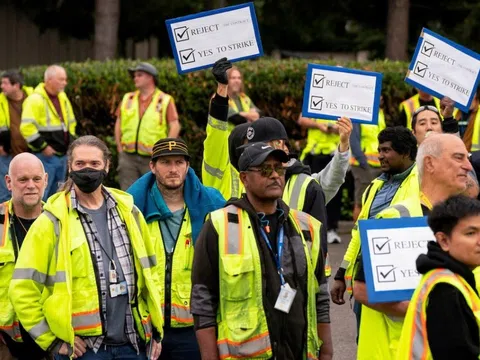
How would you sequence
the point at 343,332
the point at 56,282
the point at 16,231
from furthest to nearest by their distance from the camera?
the point at 343,332 → the point at 16,231 → the point at 56,282

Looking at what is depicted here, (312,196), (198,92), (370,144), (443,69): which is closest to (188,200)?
(312,196)

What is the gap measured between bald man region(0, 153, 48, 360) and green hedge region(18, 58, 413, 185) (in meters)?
8.11

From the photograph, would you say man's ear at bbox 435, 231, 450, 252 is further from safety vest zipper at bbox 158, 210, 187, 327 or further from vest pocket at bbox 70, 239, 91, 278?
safety vest zipper at bbox 158, 210, 187, 327

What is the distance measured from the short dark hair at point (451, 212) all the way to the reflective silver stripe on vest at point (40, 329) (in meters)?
2.24

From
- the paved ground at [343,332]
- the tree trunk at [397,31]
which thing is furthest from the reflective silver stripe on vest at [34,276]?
the tree trunk at [397,31]

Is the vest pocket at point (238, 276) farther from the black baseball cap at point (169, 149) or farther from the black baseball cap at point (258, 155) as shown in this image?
the black baseball cap at point (169, 149)

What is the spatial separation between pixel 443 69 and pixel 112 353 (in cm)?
401

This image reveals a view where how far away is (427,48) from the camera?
9.30 meters

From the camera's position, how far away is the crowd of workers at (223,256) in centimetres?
493

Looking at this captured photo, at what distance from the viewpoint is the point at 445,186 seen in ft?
19.5

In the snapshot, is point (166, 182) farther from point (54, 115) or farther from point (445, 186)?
point (54, 115)

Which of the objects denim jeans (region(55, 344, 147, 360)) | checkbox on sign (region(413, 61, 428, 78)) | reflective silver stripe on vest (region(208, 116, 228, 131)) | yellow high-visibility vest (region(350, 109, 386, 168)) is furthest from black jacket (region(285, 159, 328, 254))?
yellow high-visibility vest (region(350, 109, 386, 168))

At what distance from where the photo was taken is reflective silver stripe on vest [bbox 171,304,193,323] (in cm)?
686

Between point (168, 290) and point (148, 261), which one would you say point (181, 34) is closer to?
point (168, 290)
